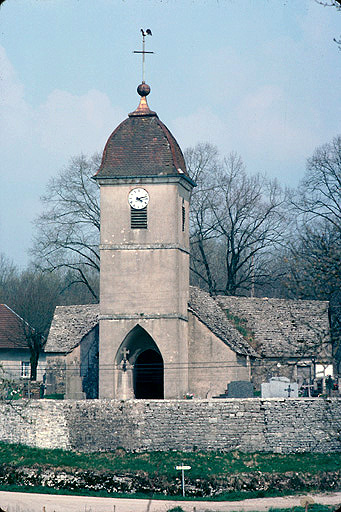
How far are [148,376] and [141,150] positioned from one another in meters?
10.8

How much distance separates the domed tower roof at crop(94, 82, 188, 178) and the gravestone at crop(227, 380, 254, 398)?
32.4 feet

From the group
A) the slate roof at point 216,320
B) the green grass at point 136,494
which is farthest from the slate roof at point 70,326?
the green grass at point 136,494

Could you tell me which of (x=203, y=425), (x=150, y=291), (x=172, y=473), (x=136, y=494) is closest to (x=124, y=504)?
(x=136, y=494)

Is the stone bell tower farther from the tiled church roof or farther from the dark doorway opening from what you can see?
the tiled church roof

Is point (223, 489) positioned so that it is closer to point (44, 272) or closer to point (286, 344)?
point (286, 344)

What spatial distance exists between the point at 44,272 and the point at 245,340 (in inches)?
725

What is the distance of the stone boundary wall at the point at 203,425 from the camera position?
33.8m

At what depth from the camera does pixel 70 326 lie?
43812mm

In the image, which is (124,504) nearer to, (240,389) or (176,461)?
(176,461)

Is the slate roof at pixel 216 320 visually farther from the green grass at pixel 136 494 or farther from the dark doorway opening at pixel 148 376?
the green grass at pixel 136 494

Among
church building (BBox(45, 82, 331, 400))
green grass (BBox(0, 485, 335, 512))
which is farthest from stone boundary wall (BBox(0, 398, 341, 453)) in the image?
green grass (BBox(0, 485, 335, 512))

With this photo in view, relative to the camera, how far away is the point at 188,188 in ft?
133

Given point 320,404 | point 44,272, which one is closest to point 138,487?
point 320,404

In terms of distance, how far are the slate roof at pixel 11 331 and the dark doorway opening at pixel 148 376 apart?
14.6 meters
